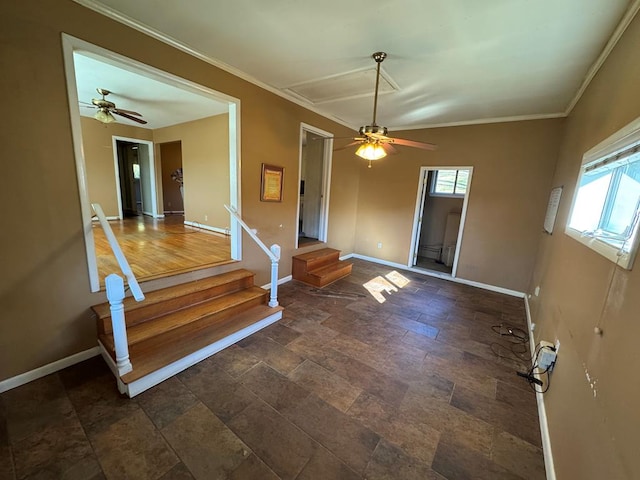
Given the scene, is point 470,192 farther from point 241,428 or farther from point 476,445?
point 241,428

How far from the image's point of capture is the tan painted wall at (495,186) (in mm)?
3908

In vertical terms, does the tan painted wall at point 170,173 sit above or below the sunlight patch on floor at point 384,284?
above

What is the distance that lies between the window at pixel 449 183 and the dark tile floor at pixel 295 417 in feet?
13.9

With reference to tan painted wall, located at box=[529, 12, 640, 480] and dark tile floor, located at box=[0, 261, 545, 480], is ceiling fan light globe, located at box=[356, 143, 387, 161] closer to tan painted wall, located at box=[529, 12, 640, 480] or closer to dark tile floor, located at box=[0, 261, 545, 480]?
tan painted wall, located at box=[529, 12, 640, 480]

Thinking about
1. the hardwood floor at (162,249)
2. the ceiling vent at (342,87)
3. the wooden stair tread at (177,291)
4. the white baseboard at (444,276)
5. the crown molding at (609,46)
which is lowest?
the white baseboard at (444,276)

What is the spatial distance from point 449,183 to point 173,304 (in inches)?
244

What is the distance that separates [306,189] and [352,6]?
3736 millimetres

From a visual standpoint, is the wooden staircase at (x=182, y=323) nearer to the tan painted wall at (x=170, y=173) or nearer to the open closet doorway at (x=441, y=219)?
the open closet doorway at (x=441, y=219)

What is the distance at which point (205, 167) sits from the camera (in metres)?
5.80

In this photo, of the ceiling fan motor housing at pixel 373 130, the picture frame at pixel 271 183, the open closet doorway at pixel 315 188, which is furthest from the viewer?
the open closet doorway at pixel 315 188

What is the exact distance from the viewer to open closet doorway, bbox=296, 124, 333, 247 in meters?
5.00

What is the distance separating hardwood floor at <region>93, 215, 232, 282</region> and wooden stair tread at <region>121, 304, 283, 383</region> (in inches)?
27.1

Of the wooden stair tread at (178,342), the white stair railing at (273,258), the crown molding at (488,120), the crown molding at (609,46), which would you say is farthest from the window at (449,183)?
the wooden stair tread at (178,342)

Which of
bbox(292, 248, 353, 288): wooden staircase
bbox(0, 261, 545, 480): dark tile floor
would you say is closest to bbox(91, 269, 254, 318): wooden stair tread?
bbox(0, 261, 545, 480): dark tile floor
